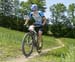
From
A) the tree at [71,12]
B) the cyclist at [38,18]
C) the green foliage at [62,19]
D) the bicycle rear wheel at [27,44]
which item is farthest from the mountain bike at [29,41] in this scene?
the tree at [71,12]

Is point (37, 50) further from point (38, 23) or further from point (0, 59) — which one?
point (0, 59)

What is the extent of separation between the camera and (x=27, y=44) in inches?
496

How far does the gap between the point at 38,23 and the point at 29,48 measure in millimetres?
1121

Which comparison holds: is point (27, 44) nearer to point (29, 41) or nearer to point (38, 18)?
point (29, 41)

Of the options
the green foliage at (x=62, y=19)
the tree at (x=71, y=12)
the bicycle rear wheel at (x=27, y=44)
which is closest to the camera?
the bicycle rear wheel at (x=27, y=44)

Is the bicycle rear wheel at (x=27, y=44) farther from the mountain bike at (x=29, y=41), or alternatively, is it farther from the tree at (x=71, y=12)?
the tree at (x=71, y=12)

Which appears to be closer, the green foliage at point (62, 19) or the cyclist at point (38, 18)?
the cyclist at point (38, 18)

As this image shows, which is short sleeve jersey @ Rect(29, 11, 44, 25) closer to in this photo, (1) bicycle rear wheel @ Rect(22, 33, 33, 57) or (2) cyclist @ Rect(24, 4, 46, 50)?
(2) cyclist @ Rect(24, 4, 46, 50)

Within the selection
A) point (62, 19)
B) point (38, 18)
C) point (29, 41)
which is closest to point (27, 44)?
point (29, 41)

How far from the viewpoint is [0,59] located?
11555mm

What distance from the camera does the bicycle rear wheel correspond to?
12375 mm

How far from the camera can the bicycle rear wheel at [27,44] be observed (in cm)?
1238

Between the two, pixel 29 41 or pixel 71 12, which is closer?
pixel 29 41

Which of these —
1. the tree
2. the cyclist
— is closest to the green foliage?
the tree
